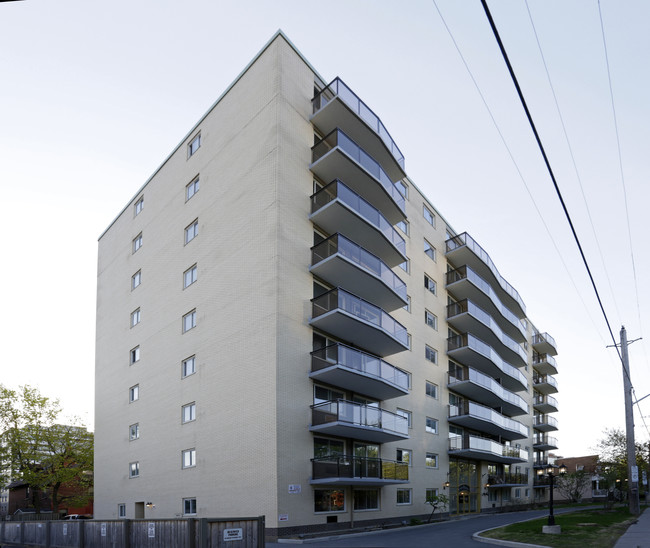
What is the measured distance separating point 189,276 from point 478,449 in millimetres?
22091

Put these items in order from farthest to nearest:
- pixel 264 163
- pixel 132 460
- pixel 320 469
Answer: pixel 132 460, pixel 264 163, pixel 320 469

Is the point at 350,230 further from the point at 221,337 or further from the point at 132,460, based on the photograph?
the point at 132,460

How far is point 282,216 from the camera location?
2573 cm

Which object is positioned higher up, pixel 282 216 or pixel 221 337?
pixel 282 216

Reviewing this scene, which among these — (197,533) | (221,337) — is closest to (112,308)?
(221,337)

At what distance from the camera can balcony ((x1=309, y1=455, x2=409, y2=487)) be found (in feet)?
79.7

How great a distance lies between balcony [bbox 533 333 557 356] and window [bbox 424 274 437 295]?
31.9 m

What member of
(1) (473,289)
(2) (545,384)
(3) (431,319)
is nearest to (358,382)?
(3) (431,319)

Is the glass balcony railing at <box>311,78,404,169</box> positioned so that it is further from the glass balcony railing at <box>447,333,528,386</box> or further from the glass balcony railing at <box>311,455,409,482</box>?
the glass balcony railing at <box>447,333,528,386</box>

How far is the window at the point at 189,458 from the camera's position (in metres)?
27.6

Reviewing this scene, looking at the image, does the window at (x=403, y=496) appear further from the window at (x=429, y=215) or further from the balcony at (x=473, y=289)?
the window at (x=429, y=215)

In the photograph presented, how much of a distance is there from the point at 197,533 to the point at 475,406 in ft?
93.3

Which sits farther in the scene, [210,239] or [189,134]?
[189,134]

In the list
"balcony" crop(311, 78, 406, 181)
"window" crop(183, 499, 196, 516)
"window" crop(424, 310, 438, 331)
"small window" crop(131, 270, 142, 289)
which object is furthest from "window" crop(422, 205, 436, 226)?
"window" crop(183, 499, 196, 516)
